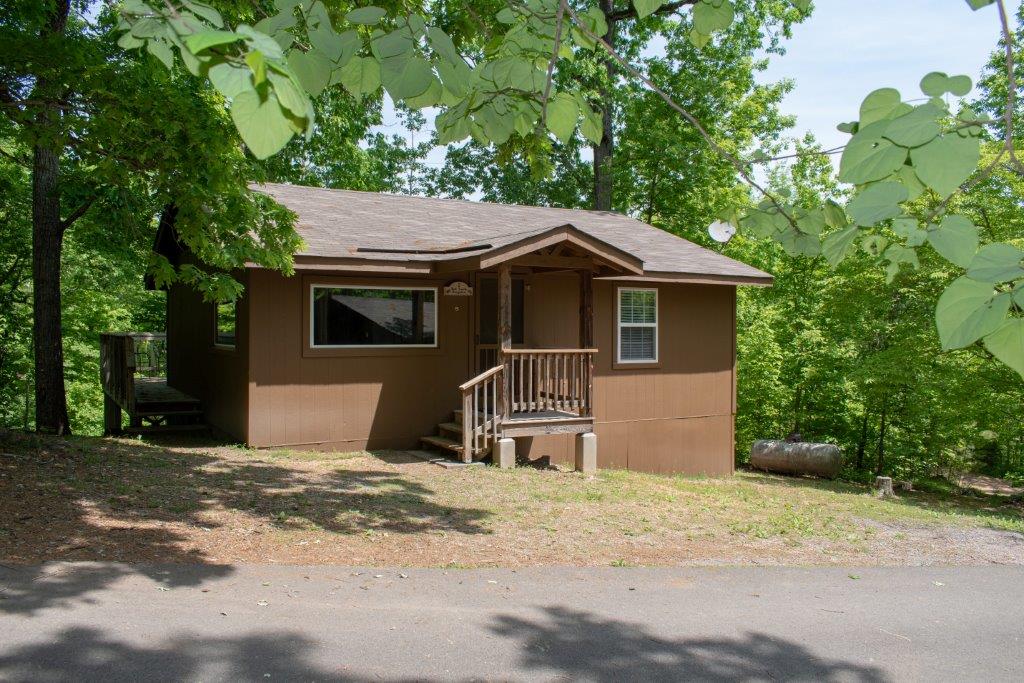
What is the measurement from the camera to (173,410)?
13.4 meters

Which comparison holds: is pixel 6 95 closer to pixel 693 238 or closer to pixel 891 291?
pixel 891 291

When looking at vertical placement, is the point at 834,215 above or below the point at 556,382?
above

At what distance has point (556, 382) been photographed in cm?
1205

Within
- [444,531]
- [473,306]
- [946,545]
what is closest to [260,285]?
[473,306]

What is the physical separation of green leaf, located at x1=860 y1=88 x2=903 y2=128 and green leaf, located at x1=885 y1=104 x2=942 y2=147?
66 millimetres

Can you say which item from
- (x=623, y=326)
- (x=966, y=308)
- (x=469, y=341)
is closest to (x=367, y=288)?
(x=469, y=341)

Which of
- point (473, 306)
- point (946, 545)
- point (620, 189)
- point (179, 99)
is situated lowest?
point (946, 545)

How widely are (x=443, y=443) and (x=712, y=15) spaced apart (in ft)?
32.2

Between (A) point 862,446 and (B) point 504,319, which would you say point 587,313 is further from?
(A) point 862,446

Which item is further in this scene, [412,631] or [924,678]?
[412,631]

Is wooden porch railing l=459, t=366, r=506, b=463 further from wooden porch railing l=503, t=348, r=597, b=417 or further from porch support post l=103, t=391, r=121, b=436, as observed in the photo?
porch support post l=103, t=391, r=121, b=436

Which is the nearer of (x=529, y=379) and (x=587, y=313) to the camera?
(x=529, y=379)

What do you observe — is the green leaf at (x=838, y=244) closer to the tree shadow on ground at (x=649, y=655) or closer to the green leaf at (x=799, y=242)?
the green leaf at (x=799, y=242)

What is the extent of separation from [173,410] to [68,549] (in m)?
7.72
